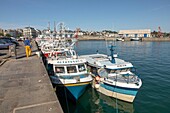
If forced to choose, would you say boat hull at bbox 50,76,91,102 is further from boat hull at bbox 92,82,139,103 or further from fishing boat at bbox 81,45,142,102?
boat hull at bbox 92,82,139,103

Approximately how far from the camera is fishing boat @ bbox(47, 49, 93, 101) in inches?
436

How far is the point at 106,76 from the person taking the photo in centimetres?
1248

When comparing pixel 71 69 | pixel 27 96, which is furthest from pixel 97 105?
pixel 27 96

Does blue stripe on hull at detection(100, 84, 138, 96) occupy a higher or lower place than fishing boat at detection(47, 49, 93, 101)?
lower

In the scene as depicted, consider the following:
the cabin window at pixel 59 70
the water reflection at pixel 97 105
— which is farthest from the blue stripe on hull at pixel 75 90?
the cabin window at pixel 59 70

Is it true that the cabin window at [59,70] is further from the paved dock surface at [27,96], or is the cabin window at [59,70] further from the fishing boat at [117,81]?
the fishing boat at [117,81]

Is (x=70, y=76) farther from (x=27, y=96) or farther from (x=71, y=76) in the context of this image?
(x=27, y=96)

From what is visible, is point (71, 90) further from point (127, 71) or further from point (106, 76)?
point (127, 71)

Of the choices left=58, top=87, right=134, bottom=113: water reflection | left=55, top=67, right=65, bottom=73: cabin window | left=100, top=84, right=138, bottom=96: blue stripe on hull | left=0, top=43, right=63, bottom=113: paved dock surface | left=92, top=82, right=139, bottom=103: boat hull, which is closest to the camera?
left=0, top=43, right=63, bottom=113: paved dock surface

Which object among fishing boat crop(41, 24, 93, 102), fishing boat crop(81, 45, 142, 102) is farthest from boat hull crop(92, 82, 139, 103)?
fishing boat crop(41, 24, 93, 102)

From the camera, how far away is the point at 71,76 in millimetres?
11500

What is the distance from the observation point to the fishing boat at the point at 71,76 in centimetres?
1108

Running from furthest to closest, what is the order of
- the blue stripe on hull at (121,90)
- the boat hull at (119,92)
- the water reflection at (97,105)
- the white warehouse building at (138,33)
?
the white warehouse building at (138,33)
the boat hull at (119,92)
the blue stripe on hull at (121,90)
the water reflection at (97,105)

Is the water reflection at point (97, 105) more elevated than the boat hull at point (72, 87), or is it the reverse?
the boat hull at point (72, 87)
